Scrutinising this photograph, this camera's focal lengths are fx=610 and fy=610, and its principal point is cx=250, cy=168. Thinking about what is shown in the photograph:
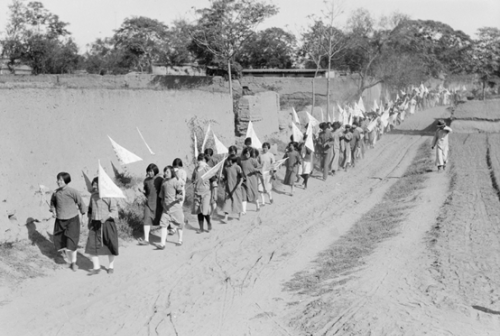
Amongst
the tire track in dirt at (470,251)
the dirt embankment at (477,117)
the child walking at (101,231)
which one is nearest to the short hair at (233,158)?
the child walking at (101,231)

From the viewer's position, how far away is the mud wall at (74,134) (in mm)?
9141

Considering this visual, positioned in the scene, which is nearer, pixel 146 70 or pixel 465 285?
pixel 465 285

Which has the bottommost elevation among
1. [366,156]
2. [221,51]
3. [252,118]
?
[366,156]

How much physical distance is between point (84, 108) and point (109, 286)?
12.6ft

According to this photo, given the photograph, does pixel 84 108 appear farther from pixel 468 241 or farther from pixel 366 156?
pixel 366 156

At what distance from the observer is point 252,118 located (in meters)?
17.6

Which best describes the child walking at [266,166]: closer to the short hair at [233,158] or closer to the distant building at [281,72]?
the short hair at [233,158]

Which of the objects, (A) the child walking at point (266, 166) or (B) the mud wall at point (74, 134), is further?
(A) the child walking at point (266, 166)

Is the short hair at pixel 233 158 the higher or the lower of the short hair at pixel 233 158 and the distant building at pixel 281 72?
the lower

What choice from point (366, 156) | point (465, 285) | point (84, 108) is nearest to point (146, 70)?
point (366, 156)

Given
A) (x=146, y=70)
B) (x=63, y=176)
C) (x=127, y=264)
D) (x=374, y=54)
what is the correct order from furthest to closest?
(x=374, y=54) < (x=146, y=70) < (x=127, y=264) < (x=63, y=176)

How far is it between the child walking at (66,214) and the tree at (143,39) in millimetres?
26288

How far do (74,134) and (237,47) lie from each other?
14436 millimetres

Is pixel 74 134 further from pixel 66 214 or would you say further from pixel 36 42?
pixel 36 42
